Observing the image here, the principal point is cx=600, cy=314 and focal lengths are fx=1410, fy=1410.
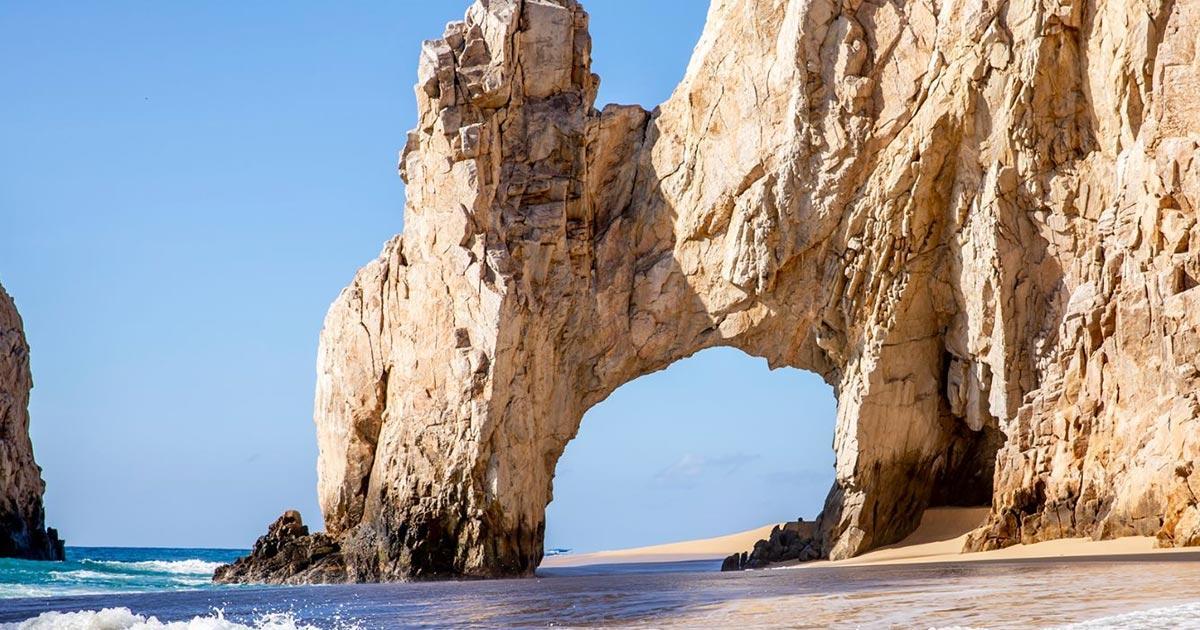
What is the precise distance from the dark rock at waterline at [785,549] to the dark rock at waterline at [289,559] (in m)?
8.40

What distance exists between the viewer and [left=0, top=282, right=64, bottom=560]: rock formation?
45.1 m

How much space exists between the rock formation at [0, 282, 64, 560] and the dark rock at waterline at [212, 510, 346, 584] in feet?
55.6

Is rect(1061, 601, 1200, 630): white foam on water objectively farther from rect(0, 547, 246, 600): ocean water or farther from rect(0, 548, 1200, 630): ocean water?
rect(0, 547, 246, 600): ocean water

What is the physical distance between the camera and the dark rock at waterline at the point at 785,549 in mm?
29250

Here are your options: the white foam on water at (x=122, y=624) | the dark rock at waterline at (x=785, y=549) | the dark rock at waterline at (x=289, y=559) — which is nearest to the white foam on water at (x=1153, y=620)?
the white foam on water at (x=122, y=624)

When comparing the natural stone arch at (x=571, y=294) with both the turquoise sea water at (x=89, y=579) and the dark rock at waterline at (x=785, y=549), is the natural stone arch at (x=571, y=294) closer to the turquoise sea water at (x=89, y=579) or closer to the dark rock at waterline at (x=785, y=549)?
the dark rock at waterline at (x=785, y=549)

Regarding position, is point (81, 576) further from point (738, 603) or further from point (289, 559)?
point (738, 603)

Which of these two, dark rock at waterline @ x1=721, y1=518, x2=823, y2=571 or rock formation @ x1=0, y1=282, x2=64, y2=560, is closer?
dark rock at waterline @ x1=721, y1=518, x2=823, y2=571

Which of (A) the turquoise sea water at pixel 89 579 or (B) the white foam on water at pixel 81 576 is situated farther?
(B) the white foam on water at pixel 81 576

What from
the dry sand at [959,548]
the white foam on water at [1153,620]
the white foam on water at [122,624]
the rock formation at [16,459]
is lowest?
the white foam on water at [1153,620]

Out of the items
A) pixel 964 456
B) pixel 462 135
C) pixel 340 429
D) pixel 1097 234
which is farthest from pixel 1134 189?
pixel 340 429

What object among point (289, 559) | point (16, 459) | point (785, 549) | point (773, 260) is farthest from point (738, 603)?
point (16, 459)

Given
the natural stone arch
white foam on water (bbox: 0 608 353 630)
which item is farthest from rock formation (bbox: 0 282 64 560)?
white foam on water (bbox: 0 608 353 630)

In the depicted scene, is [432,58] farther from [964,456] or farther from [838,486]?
[964,456]
